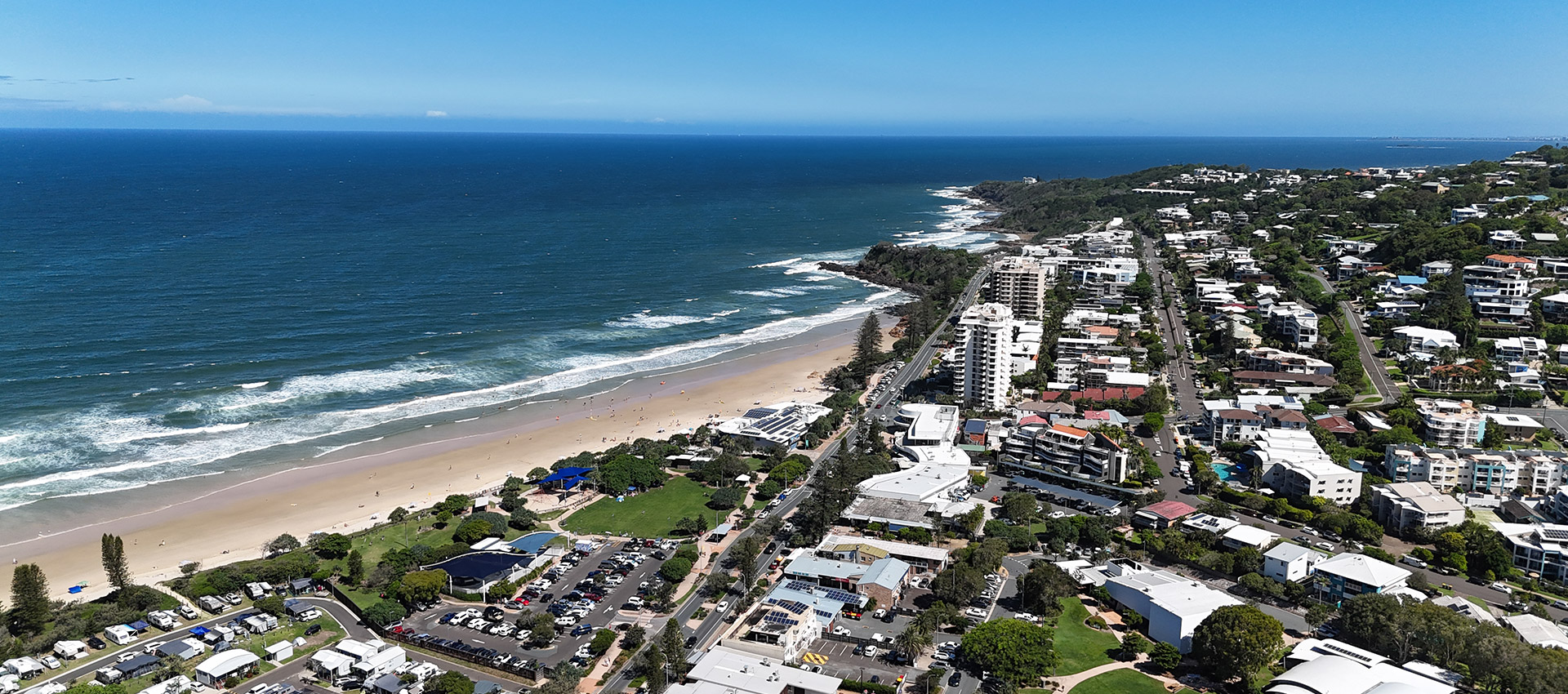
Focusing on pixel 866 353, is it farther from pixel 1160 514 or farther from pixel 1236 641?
pixel 1236 641

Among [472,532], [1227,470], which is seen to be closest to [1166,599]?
[1227,470]

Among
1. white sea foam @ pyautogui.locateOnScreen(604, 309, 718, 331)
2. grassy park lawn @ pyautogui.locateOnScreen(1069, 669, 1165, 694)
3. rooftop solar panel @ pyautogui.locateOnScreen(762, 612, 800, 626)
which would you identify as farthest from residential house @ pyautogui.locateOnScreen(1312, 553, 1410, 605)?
white sea foam @ pyautogui.locateOnScreen(604, 309, 718, 331)

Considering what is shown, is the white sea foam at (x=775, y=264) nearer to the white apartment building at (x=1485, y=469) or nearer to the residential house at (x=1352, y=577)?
the white apartment building at (x=1485, y=469)

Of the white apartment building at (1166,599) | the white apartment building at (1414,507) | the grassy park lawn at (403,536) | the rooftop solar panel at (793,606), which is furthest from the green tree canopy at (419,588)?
the white apartment building at (1414,507)

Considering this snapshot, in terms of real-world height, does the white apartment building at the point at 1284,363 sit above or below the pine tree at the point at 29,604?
above

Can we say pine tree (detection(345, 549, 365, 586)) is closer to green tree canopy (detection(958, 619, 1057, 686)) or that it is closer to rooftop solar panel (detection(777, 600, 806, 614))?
rooftop solar panel (detection(777, 600, 806, 614))

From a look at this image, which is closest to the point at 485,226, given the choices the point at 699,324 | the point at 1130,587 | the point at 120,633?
the point at 699,324
